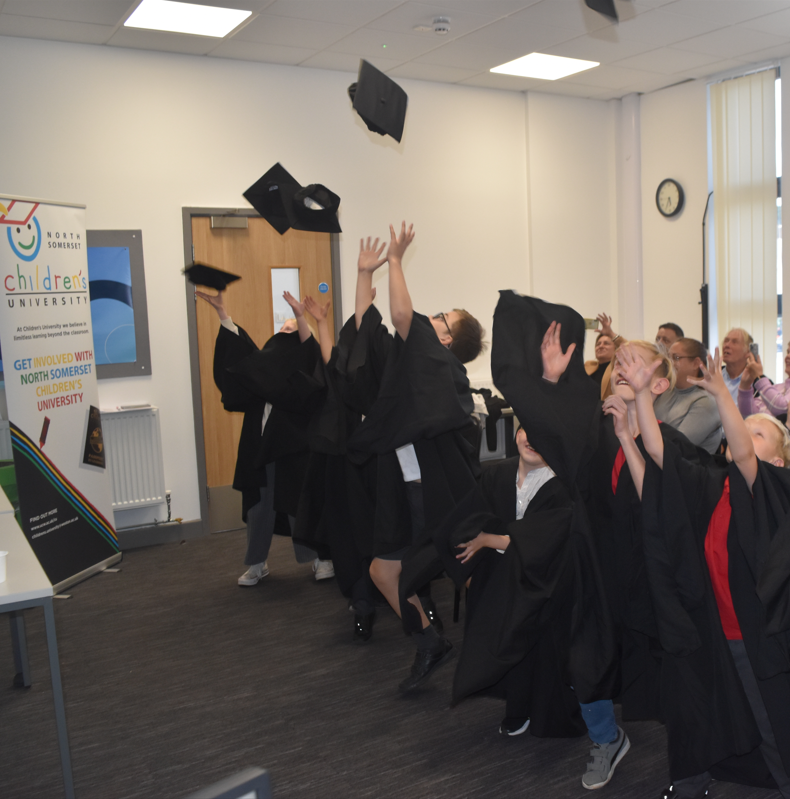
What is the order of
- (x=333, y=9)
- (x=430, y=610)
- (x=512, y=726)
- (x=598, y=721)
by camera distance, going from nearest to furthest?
(x=598, y=721)
(x=512, y=726)
(x=430, y=610)
(x=333, y=9)

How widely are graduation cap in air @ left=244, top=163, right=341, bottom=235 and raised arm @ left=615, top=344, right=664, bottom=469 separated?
2076 millimetres

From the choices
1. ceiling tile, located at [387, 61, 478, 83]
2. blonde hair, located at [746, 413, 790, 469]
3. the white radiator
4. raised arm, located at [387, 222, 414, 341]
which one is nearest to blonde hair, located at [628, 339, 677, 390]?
blonde hair, located at [746, 413, 790, 469]

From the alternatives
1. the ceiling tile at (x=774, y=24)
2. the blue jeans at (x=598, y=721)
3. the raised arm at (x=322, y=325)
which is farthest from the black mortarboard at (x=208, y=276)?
the ceiling tile at (x=774, y=24)

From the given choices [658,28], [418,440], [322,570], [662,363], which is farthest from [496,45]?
[322,570]

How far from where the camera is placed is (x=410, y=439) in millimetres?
2928

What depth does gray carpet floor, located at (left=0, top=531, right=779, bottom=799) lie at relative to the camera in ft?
8.33

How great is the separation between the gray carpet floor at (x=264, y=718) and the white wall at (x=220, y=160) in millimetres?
1832

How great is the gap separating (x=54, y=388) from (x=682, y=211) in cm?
533

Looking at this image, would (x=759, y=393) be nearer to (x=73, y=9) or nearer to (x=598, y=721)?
(x=598, y=721)

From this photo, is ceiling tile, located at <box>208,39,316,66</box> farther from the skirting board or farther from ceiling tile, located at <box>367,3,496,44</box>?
the skirting board

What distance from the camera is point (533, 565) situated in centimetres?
245

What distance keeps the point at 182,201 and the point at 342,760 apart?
401 centimetres

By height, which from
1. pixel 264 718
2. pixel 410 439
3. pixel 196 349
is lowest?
pixel 264 718

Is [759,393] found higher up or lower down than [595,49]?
lower down
